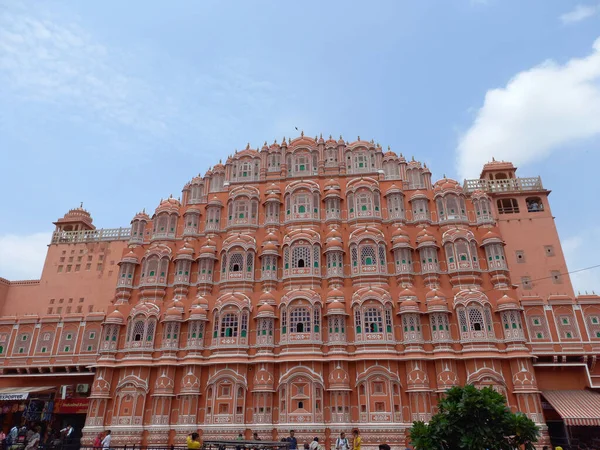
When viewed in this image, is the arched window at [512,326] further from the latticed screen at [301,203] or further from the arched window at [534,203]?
the latticed screen at [301,203]

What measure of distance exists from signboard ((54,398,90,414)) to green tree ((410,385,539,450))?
24.9 metres

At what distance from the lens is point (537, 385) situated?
2559cm

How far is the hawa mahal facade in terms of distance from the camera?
25125 millimetres

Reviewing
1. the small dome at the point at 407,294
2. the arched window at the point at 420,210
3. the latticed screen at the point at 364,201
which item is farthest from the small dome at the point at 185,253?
the arched window at the point at 420,210

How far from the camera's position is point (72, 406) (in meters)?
29.5

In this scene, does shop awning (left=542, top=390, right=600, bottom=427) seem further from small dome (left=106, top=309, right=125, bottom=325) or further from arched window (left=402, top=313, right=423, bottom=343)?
small dome (left=106, top=309, right=125, bottom=325)

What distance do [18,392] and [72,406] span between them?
3419mm

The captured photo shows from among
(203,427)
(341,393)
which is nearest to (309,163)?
(341,393)

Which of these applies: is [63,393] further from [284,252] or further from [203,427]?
[284,252]

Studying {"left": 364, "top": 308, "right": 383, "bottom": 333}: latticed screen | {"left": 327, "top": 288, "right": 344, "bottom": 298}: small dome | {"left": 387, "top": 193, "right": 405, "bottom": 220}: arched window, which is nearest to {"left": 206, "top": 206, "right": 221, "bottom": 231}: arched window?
{"left": 327, "top": 288, "right": 344, "bottom": 298}: small dome

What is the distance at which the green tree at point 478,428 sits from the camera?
1202cm

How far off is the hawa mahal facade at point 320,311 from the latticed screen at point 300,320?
86 mm

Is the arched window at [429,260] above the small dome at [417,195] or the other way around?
the other way around

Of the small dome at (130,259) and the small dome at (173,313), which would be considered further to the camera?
the small dome at (130,259)
